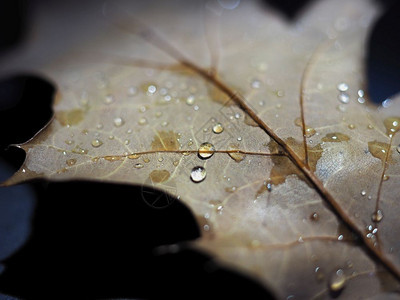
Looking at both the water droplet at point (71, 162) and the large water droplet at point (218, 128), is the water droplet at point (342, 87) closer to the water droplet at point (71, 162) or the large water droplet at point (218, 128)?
the large water droplet at point (218, 128)

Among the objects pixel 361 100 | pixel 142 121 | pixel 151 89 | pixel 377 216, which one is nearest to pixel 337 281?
pixel 377 216

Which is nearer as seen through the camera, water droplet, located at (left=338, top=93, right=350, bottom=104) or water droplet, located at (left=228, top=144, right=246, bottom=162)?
water droplet, located at (left=228, top=144, right=246, bottom=162)

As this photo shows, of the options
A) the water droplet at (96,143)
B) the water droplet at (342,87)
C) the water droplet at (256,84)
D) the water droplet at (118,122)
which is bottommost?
the water droplet at (96,143)

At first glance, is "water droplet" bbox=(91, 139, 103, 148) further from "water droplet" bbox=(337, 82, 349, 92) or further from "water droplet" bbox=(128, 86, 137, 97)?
"water droplet" bbox=(337, 82, 349, 92)

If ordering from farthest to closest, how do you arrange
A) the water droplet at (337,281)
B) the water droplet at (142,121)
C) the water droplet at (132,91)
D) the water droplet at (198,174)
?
1. the water droplet at (132,91)
2. the water droplet at (142,121)
3. the water droplet at (198,174)
4. the water droplet at (337,281)

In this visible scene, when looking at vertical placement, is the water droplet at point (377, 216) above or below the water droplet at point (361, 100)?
below

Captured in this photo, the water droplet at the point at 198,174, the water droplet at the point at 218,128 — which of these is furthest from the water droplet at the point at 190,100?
the water droplet at the point at 198,174

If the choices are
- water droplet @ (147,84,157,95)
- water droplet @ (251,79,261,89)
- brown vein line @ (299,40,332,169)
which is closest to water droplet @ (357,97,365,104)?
brown vein line @ (299,40,332,169)

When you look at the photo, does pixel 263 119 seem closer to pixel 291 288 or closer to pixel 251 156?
pixel 251 156
